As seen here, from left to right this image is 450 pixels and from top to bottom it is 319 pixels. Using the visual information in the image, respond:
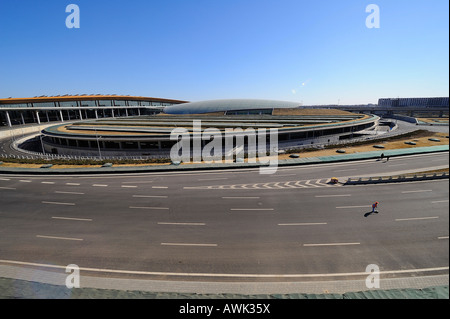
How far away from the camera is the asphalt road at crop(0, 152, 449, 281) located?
12.3 m

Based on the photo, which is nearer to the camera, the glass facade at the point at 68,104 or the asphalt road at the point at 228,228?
the asphalt road at the point at 228,228

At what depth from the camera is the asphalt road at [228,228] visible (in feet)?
40.4

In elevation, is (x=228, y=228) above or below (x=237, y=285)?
above

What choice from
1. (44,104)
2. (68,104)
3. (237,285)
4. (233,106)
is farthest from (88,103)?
(237,285)

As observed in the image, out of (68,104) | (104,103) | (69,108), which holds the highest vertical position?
(104,103)

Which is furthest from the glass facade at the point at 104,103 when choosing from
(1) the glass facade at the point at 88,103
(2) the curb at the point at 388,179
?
(2) the curb at the point at 388,179

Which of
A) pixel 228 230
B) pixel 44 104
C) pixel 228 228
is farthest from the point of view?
pixel 44 104

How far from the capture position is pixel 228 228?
15.9 meters

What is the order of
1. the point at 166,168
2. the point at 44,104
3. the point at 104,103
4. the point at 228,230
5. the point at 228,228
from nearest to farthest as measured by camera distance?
the point at 228,230 → the point at 228,228 → the point at 166,168 → the point at 44,104 → the point at 104,103

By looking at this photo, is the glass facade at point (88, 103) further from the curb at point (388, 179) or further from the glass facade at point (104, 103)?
the curb at point (388, 179)

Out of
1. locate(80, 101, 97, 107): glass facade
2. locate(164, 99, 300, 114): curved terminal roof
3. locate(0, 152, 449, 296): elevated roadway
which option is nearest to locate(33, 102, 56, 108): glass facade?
locate(80, 101, 97, 107): glass facade

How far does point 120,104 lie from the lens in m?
129

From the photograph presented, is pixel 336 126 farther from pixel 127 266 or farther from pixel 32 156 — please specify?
pixel 32 156

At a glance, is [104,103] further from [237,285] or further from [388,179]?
[388,179]
